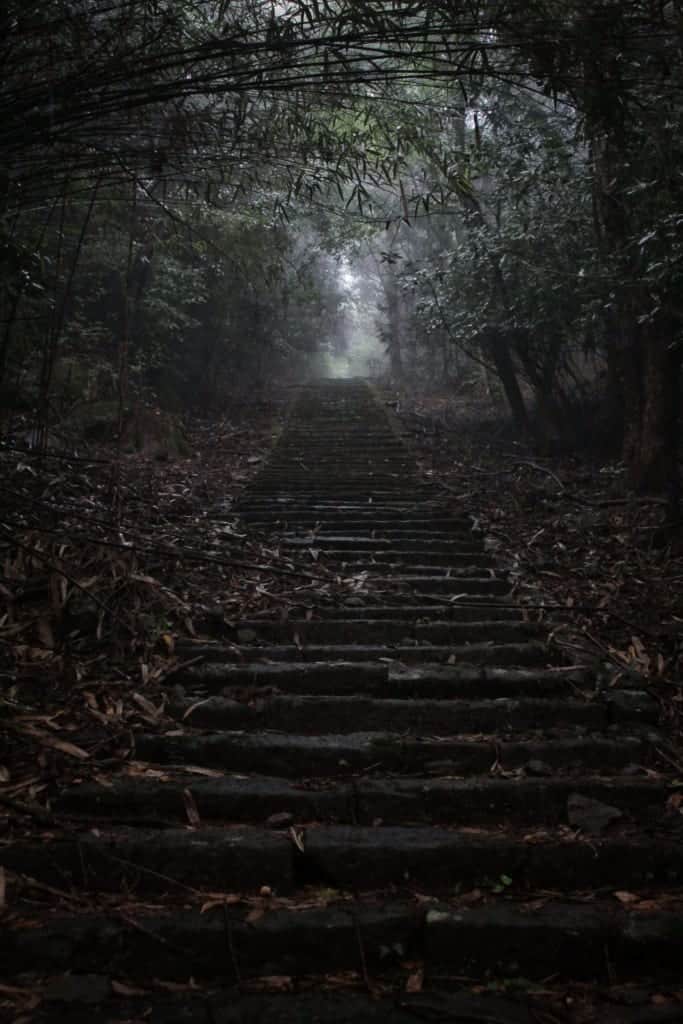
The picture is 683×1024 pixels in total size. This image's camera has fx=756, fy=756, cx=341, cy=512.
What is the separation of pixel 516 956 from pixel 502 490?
547 cm

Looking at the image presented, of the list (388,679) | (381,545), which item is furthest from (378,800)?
(381,545)

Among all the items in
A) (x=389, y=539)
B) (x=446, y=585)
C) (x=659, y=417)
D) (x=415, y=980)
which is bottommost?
(x=415, y=980)

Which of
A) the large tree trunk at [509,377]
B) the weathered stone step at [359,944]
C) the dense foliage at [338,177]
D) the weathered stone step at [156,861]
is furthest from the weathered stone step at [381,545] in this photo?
the large tree trunk at [509,377]

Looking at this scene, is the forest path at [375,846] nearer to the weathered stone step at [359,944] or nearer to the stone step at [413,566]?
the weathered stone step at [359,944]

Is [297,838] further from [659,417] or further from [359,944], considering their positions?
[659,417]

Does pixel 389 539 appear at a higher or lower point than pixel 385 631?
higher

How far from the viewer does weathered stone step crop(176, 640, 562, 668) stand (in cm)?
382

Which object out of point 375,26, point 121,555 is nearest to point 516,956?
point 121,555

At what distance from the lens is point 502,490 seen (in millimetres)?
7414

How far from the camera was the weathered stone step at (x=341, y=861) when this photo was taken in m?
2.50

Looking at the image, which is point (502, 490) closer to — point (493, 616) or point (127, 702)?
point (493, 616)

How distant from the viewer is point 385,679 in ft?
11.8

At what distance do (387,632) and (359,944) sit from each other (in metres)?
1.99

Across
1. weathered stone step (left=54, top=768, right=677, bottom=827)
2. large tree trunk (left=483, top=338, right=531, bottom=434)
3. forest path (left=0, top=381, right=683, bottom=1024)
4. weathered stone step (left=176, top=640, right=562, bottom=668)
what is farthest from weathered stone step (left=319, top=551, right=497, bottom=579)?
large tree trunk (left=483, top=338, right=531, bottom=434)
